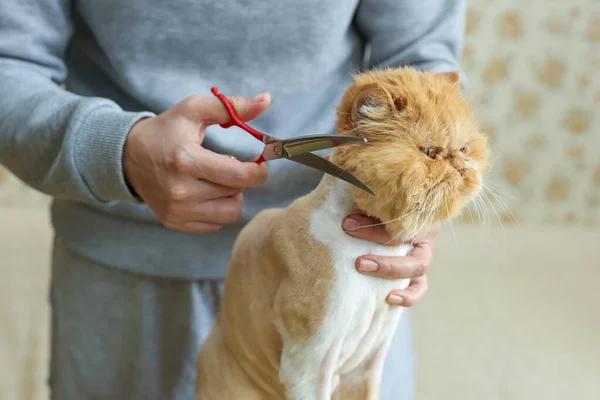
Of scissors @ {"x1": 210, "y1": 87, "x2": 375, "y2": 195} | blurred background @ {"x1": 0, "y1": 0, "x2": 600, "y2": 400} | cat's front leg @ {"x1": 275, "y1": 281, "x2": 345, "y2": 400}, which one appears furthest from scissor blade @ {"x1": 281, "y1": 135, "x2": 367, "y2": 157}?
blurred background @ {"x1": 0, "y1": 0, "x2": 600, "y2": 400}

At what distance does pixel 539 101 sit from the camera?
186 centimetres

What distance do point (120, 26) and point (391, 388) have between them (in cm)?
53

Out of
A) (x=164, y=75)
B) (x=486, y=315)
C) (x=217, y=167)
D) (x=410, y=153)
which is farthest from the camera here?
(x=486, y=315)

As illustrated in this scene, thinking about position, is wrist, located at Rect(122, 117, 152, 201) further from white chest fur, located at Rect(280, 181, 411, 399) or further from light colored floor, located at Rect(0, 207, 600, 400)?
light colored floor, located at Rect(0, 207, 600, 400)

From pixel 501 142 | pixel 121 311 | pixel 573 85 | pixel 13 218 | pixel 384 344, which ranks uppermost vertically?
pixel 573 85

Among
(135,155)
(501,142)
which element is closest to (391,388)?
(135,155)

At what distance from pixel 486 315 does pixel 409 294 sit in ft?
3.92

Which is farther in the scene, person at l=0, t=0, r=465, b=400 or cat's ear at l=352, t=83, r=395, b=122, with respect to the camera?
person at l=0, t=0, r=465, b=400

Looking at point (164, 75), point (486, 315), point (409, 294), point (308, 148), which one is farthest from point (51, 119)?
point (486, 315)

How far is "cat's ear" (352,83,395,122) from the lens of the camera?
0.42m

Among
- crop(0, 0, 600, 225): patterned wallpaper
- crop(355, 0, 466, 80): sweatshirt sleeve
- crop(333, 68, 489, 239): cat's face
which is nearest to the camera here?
crop(333, 68, 489, 239): cat's face

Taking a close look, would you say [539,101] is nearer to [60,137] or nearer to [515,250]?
[515,250]

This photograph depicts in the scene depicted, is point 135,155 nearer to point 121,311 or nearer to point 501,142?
point 121,311

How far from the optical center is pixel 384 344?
489mm
